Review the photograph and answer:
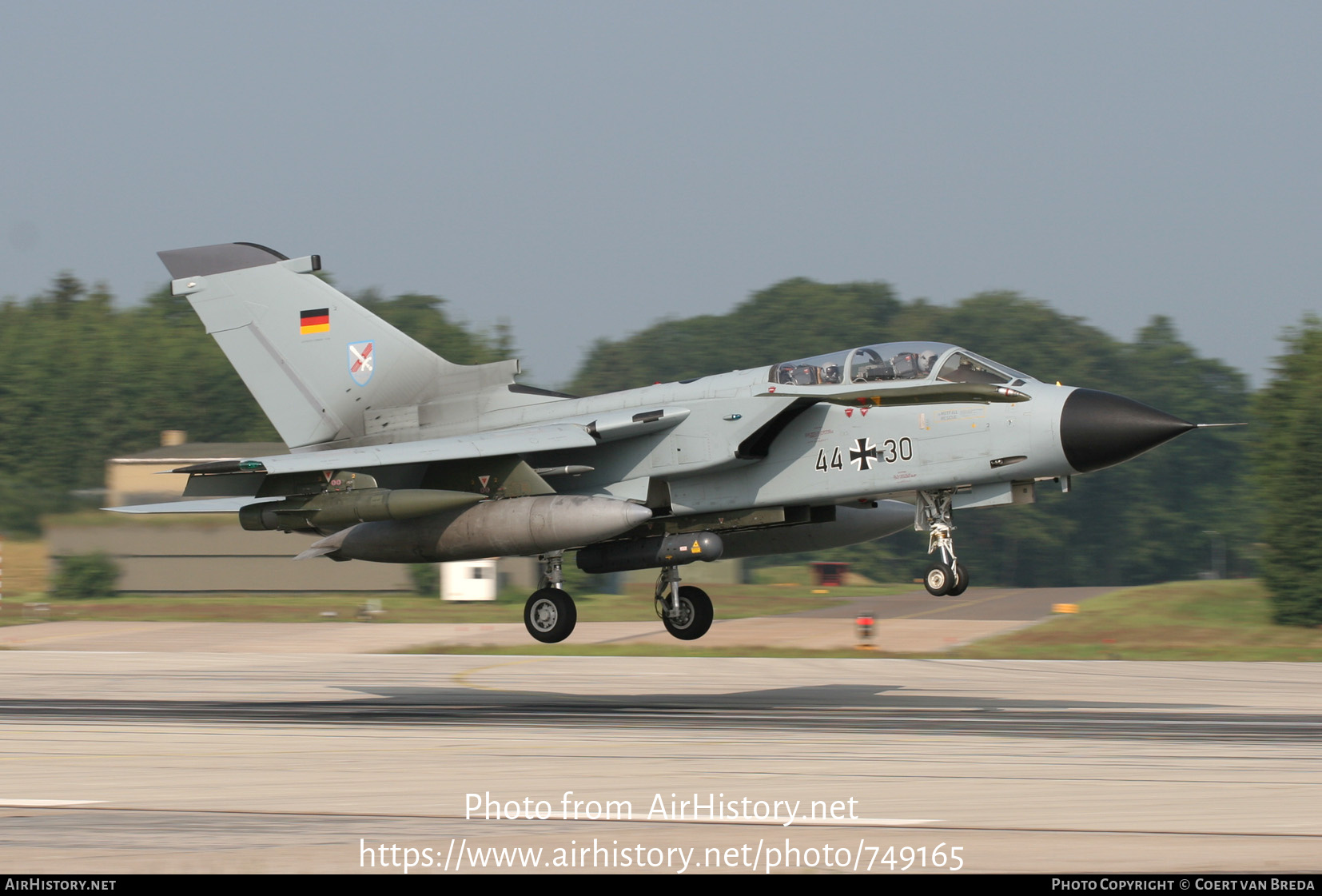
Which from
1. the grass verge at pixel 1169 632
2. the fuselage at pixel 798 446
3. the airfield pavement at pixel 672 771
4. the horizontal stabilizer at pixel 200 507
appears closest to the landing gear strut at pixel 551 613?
the airfield pavement at pixel 672 771

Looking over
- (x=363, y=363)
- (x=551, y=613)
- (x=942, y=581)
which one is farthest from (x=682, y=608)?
(x=363, y=363)

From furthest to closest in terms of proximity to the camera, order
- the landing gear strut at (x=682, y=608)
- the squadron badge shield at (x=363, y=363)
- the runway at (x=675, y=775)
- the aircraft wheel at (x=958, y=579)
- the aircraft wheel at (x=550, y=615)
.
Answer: the squadron badge shield at (x=363, y=363), the landing gear strut at (x=682, y=608), the aircraft wheel at (x=550, y=615), the aircraft wheel at (x=958, y=579), the runway at (x=675, y=775)

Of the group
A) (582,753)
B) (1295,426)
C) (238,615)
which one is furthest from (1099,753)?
(238,615)

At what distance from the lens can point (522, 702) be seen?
68.5 ft

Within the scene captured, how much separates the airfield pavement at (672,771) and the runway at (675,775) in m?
0.05

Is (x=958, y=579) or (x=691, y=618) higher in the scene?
(x=958, y=579)

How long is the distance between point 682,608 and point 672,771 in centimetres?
694

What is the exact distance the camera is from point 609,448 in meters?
19.2

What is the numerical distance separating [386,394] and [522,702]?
500 centimetres

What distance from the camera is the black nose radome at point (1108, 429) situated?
52.2ft

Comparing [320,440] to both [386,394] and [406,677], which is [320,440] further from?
[406,677]

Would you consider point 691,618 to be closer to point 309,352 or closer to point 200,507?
point 309,352

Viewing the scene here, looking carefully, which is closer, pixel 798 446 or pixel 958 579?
pixel 958 579

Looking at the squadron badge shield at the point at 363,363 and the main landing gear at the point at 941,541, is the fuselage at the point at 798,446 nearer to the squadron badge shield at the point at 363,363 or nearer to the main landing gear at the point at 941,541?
the main landing gear at the point at 941,541
